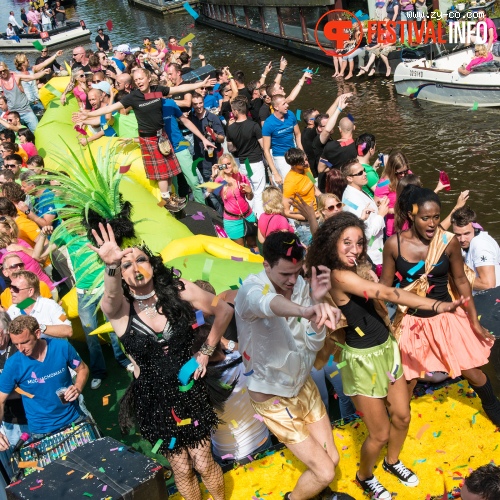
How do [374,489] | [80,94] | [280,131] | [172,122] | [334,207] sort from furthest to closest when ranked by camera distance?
[80,94] → [172,122] → [280,131] → [334,207] → [374,489]

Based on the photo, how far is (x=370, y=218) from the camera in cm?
637

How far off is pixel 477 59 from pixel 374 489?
11740mm

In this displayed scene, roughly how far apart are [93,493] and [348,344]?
1.64m

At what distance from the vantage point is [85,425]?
4.69 m

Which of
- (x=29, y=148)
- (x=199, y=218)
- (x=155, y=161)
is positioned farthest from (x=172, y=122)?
(x=29, y=148)

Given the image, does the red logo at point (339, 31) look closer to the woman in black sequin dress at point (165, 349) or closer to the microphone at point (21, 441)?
the microphone at point (21, 441)

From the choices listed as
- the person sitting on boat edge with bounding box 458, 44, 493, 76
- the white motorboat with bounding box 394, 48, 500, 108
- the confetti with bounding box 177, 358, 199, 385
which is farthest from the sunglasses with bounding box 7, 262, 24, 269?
the person sitting on boat edge with bounding box 458, 44, 493, 76

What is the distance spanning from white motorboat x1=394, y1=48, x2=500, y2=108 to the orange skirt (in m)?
9.46

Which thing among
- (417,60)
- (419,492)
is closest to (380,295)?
(419,492)

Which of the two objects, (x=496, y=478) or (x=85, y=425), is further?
(x=85, y=425)

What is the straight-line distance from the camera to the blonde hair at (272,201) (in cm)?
654

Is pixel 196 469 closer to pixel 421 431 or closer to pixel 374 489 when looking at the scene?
pixel 374 489

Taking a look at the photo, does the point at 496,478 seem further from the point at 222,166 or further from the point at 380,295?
the point at 222,166

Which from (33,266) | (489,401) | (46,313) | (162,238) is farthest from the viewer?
(162,238)
